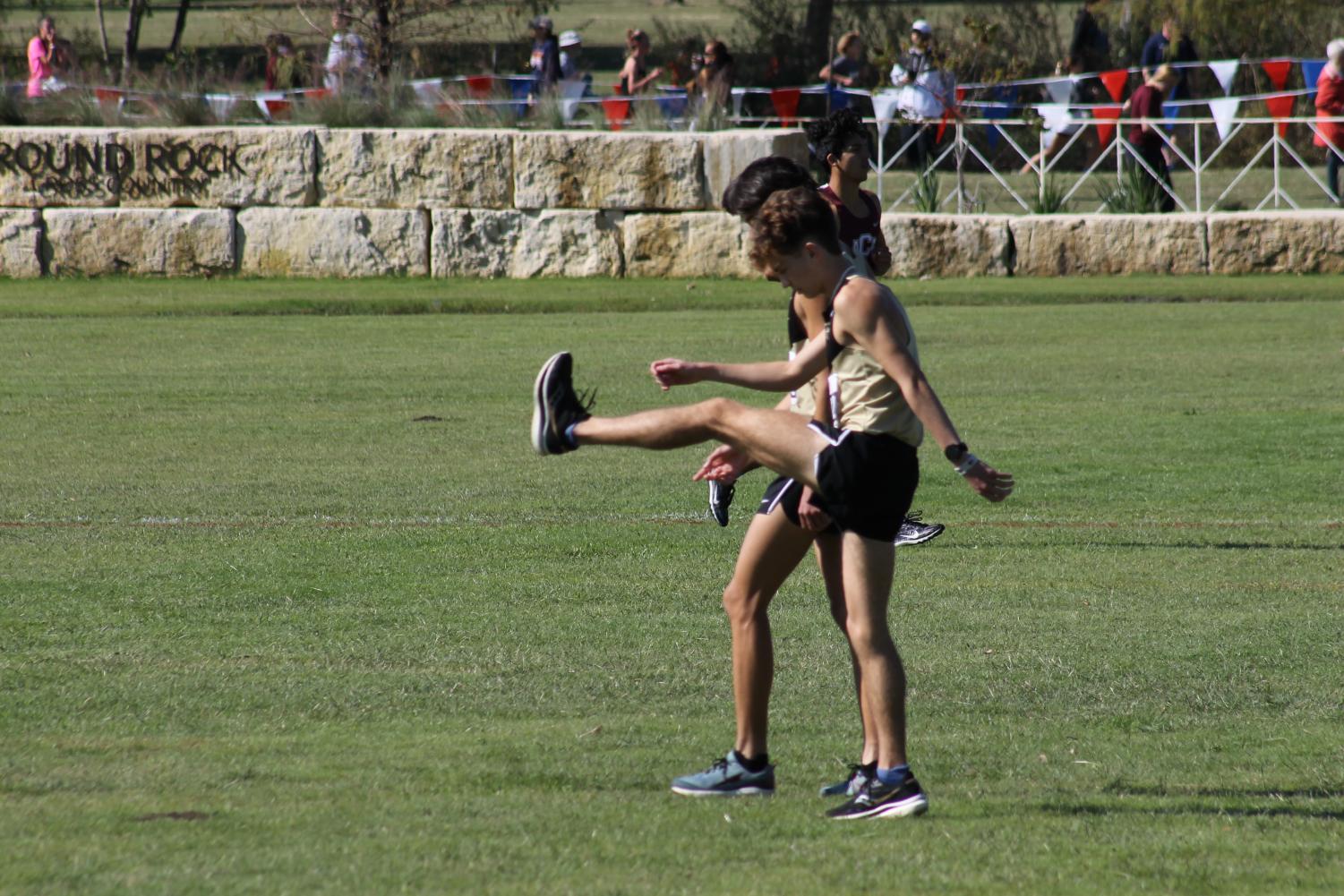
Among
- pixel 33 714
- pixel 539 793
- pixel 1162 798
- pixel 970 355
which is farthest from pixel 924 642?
pixel 970 355

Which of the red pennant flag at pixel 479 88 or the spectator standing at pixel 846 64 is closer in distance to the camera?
the red pennant flag at pixel 479 88

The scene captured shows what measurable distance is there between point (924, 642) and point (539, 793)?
245 centimetres

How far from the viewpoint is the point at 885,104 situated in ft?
83.5

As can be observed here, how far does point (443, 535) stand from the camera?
9.09 m

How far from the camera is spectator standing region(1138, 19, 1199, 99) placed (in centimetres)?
2805

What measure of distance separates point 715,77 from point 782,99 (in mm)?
1761

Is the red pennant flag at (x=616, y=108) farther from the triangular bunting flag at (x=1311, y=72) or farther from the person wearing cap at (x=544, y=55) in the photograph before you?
the triangular bunting flag at (x=1311, y=72)

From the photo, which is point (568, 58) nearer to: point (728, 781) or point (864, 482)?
point (728, 781)

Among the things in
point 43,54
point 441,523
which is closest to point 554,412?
point 441,523

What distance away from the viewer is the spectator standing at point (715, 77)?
23156mm

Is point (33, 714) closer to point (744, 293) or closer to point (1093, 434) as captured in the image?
point (1093, 434)

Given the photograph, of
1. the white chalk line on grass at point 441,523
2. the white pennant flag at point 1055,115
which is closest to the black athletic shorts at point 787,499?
the white chalk line on grass at point 441,523

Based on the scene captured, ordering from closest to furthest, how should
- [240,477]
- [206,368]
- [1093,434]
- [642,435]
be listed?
[642,435], [240,477], [1093,434], [206,368]

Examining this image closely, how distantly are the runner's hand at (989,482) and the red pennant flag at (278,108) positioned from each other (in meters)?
20.1
